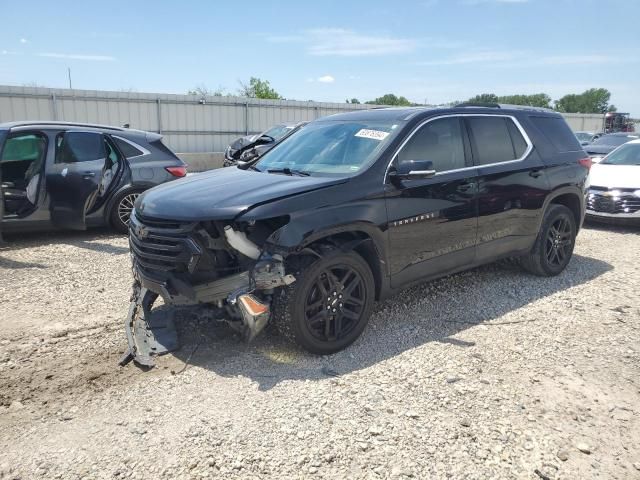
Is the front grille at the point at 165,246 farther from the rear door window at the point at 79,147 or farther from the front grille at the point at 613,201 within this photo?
the front grille at the point at 613,201

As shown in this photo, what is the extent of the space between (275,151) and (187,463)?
3198 millimetres

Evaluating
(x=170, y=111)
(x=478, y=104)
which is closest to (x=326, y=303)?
(x=478, y=104)

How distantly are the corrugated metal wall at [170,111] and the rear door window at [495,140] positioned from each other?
16.1 metres

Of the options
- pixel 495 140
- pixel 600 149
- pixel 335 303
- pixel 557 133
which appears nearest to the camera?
pixel 335 303

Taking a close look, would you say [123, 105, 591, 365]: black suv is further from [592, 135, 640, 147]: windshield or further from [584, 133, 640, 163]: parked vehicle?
[592, 135, 640, 147]: windshield

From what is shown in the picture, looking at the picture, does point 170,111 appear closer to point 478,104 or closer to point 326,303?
point 478,104

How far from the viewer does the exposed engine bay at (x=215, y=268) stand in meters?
3.59

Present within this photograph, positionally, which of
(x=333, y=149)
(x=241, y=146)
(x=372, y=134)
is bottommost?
(x=241, y=146)

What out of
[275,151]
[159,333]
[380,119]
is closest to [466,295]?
[380,119]

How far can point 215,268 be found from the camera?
3717 mm

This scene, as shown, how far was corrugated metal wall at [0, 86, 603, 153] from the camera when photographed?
16953mm

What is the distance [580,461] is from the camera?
2846 mm

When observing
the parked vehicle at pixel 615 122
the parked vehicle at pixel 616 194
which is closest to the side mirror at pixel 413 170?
the parked vehicle at pixel 616 194

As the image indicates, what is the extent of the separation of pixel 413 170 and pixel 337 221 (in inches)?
32.6
